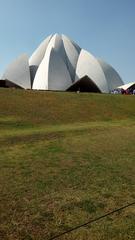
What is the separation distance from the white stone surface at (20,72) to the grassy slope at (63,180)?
28380 millimetres

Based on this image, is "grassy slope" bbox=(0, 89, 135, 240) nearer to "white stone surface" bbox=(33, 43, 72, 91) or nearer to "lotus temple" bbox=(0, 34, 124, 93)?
"white stone surface" bbox=(33, 43, 72, 91)

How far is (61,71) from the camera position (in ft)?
133

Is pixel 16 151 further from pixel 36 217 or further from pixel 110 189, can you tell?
pixel 36 217

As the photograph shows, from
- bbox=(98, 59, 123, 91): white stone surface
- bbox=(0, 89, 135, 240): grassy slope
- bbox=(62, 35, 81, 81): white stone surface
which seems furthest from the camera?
bbox=(98, 59, 123, 91): white stone surface

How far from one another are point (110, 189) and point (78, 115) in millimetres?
12354

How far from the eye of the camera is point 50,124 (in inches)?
607

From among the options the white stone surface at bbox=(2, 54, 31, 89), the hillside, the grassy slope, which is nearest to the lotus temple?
the white stone surface at bbox=(2, 54, 31, 89)

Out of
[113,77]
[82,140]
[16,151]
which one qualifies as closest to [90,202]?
[16,151]

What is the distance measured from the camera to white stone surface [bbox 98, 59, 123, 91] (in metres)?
47.8

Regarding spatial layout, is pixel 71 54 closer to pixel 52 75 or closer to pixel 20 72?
pixel 20 72

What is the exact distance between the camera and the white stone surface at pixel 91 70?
44000 millimetres

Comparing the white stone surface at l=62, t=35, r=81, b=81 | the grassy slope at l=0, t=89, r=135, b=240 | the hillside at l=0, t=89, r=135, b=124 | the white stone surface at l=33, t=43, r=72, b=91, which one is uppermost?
the white stone surface at l=62, t=35, r=81, b=81

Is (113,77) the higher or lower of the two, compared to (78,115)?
higher

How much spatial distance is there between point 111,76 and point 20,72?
13900mm
